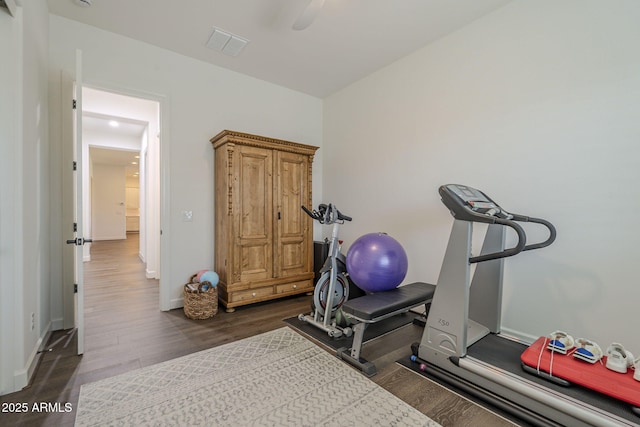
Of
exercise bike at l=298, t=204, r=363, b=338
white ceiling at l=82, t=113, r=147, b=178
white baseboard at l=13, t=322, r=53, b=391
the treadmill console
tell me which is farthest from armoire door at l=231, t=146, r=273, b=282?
white ceiling at l=82, t=113, r=147, b=178

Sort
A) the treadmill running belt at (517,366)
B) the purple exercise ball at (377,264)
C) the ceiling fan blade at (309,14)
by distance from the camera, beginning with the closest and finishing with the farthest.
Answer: the treadmill running belt at (517,366) < the ceiling fan blade at (309,14) < the purple exercise ball at (377,264)

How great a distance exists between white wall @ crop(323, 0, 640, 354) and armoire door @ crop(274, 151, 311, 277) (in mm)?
1267

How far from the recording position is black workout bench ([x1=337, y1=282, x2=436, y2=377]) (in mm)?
2107

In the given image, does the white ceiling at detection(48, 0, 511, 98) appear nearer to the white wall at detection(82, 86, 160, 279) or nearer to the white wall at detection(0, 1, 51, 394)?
the white wall at detection(0, 1, 51, 394)

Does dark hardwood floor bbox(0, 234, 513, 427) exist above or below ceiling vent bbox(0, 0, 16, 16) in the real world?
below

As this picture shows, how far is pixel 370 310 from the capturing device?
2111 mm

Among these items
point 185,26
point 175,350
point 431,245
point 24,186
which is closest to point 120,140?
point 185,26

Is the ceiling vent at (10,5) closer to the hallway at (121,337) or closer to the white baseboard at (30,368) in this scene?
the white baseboard at (30,368)

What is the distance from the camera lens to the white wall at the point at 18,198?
69.2 inches

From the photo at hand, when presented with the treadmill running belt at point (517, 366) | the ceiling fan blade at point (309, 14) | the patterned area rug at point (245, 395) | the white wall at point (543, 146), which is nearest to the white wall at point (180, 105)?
the patterned area rug at point (245, 395)

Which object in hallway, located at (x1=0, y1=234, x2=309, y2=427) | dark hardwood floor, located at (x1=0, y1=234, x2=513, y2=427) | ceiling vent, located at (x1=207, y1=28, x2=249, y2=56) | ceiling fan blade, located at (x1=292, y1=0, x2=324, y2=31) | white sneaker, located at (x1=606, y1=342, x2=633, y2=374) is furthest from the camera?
ceiling vent, located at (x1=207, y1=28, x2=249, y2=56)

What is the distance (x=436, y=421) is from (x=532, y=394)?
0.55m

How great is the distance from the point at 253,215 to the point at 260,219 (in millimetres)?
106

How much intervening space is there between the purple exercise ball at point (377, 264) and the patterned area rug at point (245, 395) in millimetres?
728
